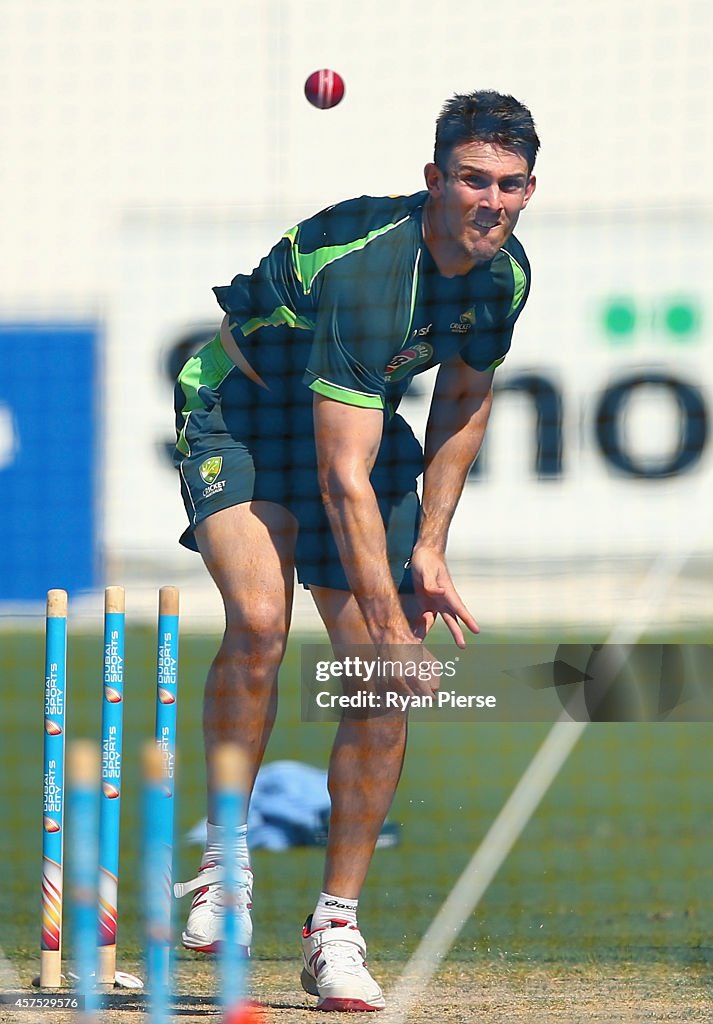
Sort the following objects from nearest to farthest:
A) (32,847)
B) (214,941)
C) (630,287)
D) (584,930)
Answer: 1. (214,941)
2. (584,930)
3. (32,847)
4. (630,287)

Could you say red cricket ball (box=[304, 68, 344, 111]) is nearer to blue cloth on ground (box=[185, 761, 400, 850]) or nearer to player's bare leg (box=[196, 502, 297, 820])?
player's bare leg (box=[196, 502, 297, 820])

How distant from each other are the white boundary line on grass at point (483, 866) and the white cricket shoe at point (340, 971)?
0.05m

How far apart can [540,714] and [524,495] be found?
336cm

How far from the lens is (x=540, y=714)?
550cm

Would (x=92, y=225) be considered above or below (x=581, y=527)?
above

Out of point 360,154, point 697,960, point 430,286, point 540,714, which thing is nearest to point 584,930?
point 697,960

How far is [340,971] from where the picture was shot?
2.58 m

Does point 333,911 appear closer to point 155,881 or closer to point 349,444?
point 349,444

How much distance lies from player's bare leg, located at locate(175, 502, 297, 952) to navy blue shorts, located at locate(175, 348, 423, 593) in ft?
0.12

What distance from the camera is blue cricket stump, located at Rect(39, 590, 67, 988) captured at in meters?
2.71

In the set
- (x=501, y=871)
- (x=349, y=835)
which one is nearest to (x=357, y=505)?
(x=349, y=835)

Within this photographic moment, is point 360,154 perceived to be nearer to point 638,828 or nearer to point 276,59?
point 276,59

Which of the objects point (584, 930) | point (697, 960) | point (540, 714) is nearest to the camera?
point (697, 960)

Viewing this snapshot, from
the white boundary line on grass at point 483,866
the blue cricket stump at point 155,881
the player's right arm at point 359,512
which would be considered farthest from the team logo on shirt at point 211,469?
the blue cricket stump at point 155,881
